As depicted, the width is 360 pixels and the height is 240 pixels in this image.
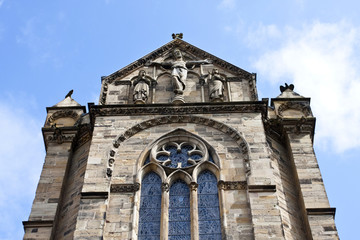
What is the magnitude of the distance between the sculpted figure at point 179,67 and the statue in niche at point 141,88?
842 mm

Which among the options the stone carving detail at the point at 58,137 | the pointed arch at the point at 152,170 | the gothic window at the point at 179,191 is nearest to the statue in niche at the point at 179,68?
the gothic window at the point at 179,191

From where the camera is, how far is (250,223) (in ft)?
53.6

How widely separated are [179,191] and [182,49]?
7538 millimetres

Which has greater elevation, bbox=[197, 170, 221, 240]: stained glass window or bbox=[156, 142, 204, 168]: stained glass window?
bbox=[156, 142, 204, 168]: stained glass window

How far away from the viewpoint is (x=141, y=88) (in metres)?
21.7

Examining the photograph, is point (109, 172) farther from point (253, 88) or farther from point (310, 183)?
point (253, 88)

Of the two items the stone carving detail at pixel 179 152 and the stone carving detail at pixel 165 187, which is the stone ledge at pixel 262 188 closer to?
the stone carving detail at pixel 179 152

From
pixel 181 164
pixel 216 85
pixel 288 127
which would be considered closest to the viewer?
pixel 181 164

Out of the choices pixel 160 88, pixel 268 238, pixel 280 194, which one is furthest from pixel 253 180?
pixel 160 88

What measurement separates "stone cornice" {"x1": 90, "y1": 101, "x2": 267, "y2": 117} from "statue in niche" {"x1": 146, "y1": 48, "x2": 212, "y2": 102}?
784 mm

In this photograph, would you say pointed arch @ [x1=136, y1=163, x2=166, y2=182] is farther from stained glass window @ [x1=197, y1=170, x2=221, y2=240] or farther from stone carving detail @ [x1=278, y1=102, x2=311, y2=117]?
stone carving detail @ [x1=278, y1=102, x2=311, y2=117]

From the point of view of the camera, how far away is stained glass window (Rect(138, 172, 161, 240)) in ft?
54.7

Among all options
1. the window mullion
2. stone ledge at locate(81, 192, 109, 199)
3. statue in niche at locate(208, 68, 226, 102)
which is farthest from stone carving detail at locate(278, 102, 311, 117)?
stone ledge at locate(81, 192, 109, 199)

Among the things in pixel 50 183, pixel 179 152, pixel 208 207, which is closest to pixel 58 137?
pixel 50 183
